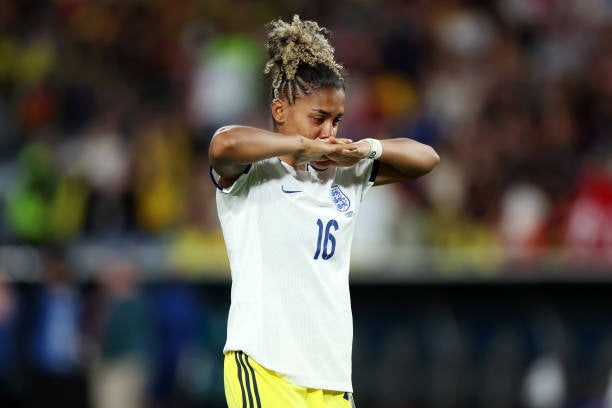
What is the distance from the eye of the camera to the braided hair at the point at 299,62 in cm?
449

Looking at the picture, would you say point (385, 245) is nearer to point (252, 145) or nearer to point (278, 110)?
point (278, 110)

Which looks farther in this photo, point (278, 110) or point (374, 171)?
point (374, 171)

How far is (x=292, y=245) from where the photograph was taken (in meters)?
4.46

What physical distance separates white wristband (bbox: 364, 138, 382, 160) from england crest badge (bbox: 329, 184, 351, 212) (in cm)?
20

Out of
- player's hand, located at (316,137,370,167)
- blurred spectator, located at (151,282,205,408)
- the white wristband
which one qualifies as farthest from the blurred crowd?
player's hand, located at (316,137,370,167)

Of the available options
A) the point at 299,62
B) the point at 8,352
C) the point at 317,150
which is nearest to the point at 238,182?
the point at 317,150

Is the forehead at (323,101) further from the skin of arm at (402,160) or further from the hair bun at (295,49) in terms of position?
the skin of arm at (402,160)

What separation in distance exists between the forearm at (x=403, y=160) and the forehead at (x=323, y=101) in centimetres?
36

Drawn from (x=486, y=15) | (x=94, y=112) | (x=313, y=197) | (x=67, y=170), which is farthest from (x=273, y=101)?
(x=486, y=15)

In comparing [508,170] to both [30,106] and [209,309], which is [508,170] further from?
[30,106]

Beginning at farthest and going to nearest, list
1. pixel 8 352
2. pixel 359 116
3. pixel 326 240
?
1. pixel 359 116
2. pixel 8 352
3. pixel 326 240

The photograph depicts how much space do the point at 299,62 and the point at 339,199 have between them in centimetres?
59

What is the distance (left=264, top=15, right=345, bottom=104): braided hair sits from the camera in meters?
4.49

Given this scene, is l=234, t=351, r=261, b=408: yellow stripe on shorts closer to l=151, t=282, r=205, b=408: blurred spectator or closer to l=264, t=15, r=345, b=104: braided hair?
l=264, t=15, r=345, b=104: braided hair
